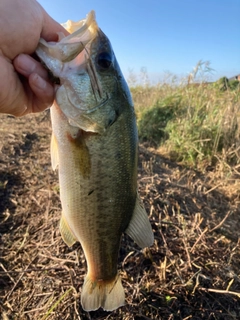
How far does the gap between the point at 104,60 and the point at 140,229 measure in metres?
1.03

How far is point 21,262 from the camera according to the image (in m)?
2.70

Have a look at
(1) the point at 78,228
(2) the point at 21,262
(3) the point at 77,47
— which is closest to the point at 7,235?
(2) the point at 21,262

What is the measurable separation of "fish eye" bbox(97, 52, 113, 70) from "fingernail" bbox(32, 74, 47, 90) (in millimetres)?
336

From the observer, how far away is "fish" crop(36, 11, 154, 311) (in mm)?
1662

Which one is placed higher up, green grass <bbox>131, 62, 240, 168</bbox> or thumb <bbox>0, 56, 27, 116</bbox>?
thumb <bbox>0, 56, 27, 116</bbox>

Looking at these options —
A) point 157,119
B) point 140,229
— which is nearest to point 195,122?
point 157,119

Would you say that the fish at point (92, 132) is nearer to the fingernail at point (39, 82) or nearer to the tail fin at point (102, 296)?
the fingernail at point (39, 82)

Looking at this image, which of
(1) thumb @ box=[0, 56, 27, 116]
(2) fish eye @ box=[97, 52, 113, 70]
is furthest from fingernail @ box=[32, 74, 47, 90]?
(2) fish eye @ box=[97, 52, 113, 70]

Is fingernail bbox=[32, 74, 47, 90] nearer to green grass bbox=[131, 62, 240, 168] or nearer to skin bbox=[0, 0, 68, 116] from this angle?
skin bbox=[0, 0, 68, 116]

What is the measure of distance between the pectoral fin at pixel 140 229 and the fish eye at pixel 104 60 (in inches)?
32.5

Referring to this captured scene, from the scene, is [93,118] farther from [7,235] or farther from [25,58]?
[7,235]

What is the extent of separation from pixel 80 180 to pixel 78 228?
312 millimetres

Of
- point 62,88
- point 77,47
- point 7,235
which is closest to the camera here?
point 77,47

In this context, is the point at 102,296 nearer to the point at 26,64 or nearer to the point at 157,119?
the point at 26,64
